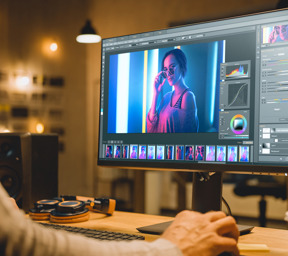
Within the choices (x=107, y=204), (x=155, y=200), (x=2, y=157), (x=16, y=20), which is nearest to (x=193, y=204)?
(x=107, y=204)

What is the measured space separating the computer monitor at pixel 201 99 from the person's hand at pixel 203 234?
26cm

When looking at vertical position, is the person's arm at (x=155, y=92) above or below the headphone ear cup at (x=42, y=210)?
above

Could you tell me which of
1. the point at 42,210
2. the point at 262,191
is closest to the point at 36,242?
the point at 42,210

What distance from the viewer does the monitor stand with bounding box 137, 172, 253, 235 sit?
39.4 inches

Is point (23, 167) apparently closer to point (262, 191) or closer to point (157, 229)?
point (157, 229)

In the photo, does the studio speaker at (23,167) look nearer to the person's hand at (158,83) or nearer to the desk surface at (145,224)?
the desk surface at (145,224)

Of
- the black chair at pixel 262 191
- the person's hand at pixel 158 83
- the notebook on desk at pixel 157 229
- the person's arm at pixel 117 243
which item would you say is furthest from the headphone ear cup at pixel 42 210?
the black chair at pixel 262 191

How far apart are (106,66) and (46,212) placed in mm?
499

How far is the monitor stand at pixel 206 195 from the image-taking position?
1.00 meters

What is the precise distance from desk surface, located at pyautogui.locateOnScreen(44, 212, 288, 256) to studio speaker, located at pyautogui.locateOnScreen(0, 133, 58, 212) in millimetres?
250

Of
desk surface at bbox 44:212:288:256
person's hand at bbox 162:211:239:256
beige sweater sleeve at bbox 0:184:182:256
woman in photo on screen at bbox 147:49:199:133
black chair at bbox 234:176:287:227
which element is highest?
woman in photo on screen at bbox 147:49:199:133

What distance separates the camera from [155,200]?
4805mm

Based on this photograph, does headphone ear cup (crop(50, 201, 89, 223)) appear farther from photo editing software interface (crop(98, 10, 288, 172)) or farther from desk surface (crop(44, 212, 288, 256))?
photo editing software interface (crop(98, 10, 288, 172))

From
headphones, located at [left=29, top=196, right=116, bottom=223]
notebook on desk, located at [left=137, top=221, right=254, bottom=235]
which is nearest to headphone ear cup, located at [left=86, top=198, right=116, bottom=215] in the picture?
headphones, located at [left=29, top=196, right=116, bottom=223]
